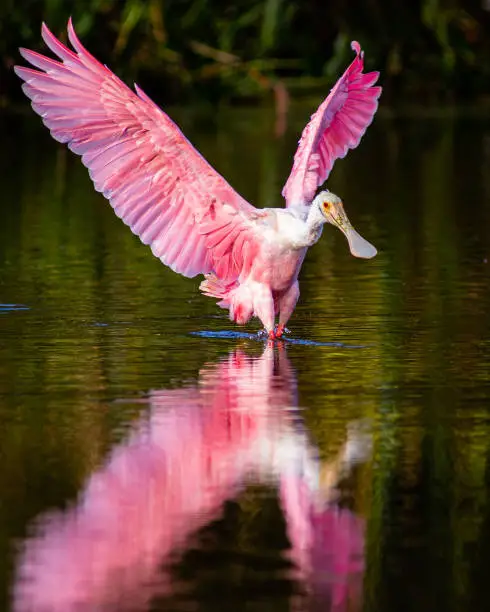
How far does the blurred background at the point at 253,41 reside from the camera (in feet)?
117

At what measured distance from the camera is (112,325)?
12750mm

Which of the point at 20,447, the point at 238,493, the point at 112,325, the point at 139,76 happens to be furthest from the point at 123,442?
the point at 139,76

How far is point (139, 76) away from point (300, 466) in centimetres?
3094

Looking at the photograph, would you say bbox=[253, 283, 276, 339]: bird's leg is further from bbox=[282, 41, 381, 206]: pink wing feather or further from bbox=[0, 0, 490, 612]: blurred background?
bbox=[282, 41, 381, 206]: pink wing feather

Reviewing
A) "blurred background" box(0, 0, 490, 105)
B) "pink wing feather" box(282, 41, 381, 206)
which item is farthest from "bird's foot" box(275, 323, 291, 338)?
"blurred background" box(0, 0, 490, 105)

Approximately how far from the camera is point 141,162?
12.5m

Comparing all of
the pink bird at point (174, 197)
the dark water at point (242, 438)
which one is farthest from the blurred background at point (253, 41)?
the pink bird at point (174, 197)

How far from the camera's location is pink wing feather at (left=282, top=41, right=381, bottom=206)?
1305cm

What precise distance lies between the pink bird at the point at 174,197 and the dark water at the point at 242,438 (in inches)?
13.5

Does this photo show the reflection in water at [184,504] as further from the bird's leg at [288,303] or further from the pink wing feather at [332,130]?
the pink wing feather at [332,130]

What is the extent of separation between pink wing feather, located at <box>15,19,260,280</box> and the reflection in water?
92.7 inches

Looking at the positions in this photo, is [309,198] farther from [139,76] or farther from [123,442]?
[139,76]

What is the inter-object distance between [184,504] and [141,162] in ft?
16.2

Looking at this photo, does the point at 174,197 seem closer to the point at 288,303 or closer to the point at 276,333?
the point at 288,303
